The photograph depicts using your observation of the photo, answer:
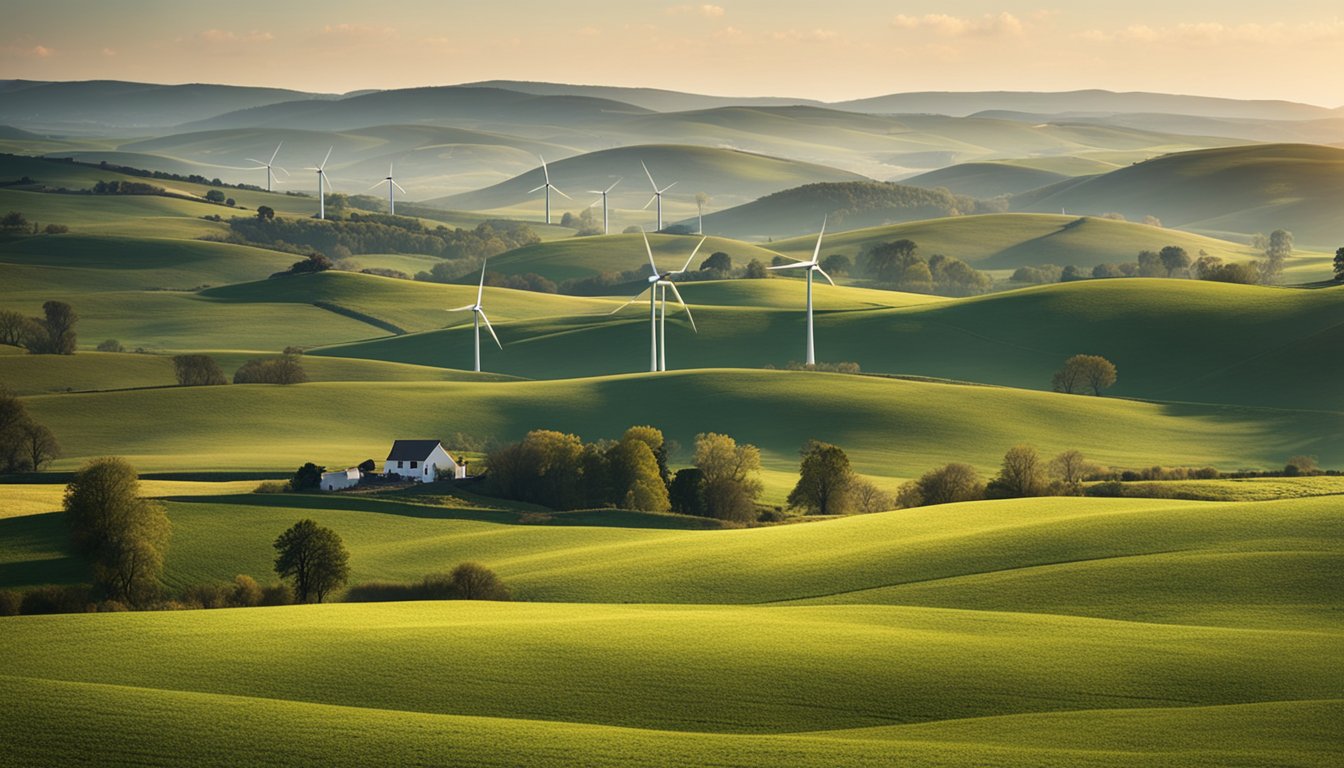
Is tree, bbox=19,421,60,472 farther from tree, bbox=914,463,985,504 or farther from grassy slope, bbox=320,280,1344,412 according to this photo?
grassy slope, bbox=320,280,1344,412

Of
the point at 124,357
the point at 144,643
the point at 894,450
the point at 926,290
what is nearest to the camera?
the point at 144,643

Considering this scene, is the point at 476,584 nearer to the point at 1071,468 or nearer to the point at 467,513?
the point at 467,513

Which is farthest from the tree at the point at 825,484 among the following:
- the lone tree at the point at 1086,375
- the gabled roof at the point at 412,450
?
the lone tree at the point at 1086,375

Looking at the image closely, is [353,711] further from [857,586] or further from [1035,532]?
[1035,532]

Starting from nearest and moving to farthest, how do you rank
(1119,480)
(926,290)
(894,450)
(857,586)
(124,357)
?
(857,586)
(1119,480)
(894,450)
(124,357)
(926,290)

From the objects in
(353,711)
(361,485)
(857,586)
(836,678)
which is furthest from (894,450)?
(353,711)

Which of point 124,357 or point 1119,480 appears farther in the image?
point 124,357

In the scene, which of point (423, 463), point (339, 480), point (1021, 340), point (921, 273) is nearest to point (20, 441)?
point (339, 480)

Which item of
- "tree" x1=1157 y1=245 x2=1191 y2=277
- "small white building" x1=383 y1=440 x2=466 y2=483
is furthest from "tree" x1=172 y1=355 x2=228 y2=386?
"tree" x1=1157 y1=245 x2=1191 y2=277
